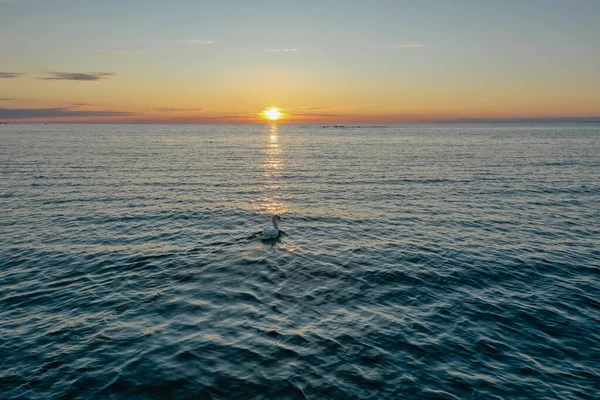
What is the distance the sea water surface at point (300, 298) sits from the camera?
13.8 metres

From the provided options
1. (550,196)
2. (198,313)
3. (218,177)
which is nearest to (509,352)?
(198,313)

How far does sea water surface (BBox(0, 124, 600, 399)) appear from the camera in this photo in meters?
13.8

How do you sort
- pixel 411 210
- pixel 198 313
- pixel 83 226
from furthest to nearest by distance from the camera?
pixel 411 210 < pixel 83 226 < pixel 198 313

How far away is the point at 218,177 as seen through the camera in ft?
202

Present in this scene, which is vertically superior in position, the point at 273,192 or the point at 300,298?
the point at 273,192

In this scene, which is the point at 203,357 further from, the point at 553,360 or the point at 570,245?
the point at 570,245

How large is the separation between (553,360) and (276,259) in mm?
15914

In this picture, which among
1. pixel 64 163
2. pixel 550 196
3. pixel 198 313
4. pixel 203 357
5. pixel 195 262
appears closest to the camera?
pixel 203 357

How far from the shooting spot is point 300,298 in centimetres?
1997

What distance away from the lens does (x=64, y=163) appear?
232 ft

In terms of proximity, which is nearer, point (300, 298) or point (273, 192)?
point (300, 298)

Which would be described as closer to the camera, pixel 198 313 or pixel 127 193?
pixel 198 313

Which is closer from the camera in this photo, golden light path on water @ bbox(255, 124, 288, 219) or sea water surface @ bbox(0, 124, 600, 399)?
sea water surface @ bbox(0, 124, 600, 399)

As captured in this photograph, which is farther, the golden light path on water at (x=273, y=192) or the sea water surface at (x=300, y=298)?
the golden light path on water at (x=273, y=192)
